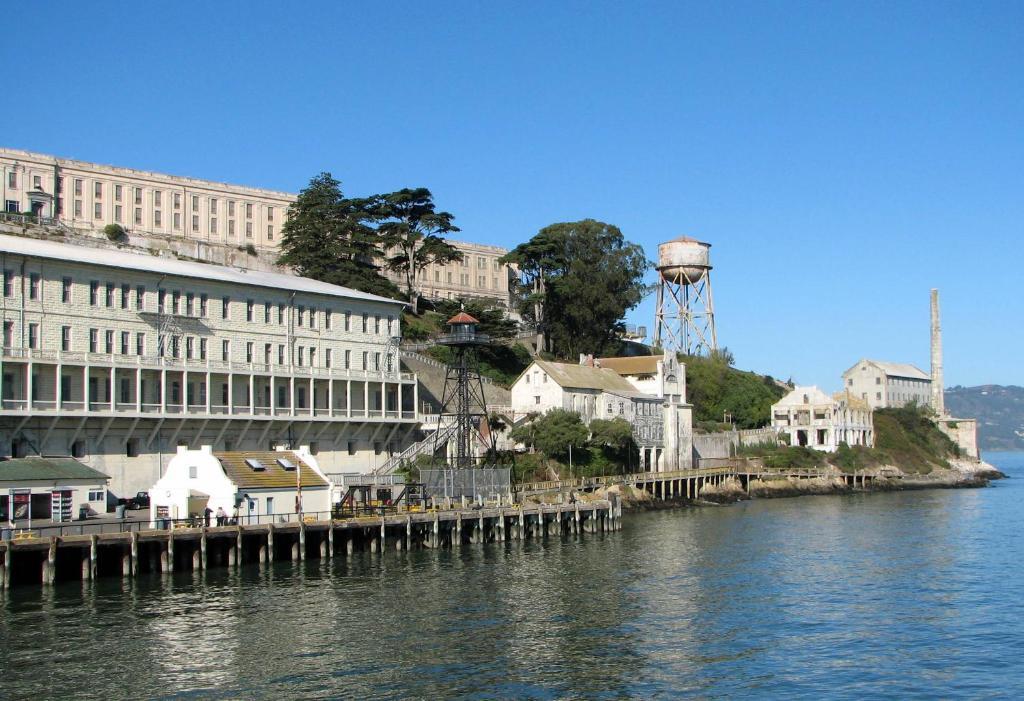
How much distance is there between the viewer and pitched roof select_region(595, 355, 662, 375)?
10375 centimetres

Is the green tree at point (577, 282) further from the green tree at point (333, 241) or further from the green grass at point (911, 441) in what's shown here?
the green grass at point (911, 441)

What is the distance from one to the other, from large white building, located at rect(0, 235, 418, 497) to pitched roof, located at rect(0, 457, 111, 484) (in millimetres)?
4443

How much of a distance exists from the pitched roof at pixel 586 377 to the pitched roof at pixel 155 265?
13.8 metres

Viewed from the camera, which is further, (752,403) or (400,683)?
(752,403)

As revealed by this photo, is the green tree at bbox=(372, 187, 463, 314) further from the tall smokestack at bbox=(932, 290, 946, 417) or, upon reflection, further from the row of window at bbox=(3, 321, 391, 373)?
the tall smokestack at bbox=(932, 290, 946, 417)

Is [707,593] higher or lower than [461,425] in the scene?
lower

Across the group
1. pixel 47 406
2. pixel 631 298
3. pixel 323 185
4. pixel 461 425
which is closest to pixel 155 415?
pixel 47 406

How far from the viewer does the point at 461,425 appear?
74062mm

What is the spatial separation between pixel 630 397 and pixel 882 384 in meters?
71.8

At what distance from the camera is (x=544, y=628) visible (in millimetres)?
39781

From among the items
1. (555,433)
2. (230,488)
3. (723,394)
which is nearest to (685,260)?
(723,394)

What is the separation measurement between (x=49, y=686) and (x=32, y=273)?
118 ft

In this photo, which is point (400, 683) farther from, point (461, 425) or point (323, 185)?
point (323, 185)

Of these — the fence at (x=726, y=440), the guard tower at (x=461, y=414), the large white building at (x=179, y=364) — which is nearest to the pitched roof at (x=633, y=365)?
the fence at (x=726, y=440)
